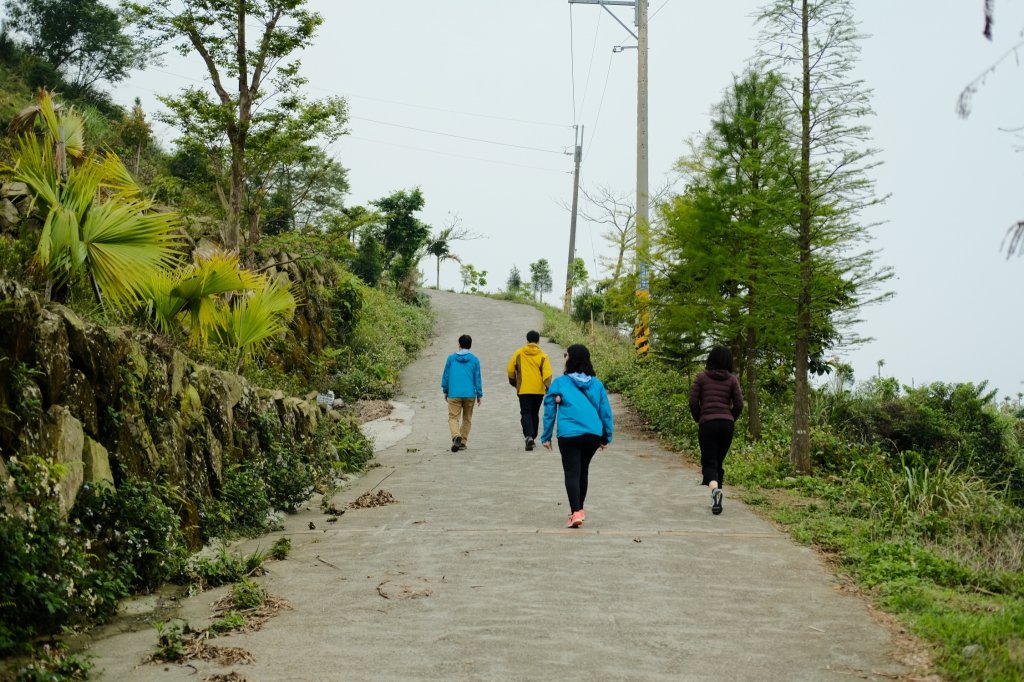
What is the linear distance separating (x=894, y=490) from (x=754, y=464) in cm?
253

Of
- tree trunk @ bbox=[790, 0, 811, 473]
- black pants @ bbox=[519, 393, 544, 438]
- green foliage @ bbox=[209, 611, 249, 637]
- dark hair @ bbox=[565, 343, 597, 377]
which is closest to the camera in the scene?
green foliage @ bbox=[209, 611, 249, 637]

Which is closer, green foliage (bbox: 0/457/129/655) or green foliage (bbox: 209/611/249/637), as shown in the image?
green foliage (bbox: 0/457/129/655)

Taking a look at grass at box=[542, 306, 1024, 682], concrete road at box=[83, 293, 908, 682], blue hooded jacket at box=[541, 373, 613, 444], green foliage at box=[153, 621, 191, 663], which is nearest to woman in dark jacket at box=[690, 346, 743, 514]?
concrete road at box=[83, 293, 908, 682]

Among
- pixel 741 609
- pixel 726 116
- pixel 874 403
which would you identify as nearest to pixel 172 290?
pixel 741 609

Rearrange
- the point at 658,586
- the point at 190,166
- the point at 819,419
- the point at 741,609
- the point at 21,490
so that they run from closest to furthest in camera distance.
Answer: the point at 21,490 < the point at 741,609 < the point at 658,586 < the point at 819,419 < the point at 190,166

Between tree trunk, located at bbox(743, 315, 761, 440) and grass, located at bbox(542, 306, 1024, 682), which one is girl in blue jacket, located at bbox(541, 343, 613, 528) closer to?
grass, located at bbox(542, 306, 1024, 682)

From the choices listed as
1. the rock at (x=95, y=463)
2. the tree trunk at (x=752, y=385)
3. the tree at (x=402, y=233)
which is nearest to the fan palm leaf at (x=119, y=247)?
the rock at (x=95, y=463)

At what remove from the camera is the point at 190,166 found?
32.0 meters

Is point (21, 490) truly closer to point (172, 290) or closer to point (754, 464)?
point (172, 290)

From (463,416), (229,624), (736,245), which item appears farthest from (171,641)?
(736,245)

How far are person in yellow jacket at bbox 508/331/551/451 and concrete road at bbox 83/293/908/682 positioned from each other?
3.36 metres

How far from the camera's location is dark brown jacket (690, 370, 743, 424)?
33.4 feet

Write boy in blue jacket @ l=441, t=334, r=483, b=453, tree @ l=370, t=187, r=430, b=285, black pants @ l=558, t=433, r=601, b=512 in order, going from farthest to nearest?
tree @ l=370, t=187, r=430, b=285 < boy in blue jacket @ l=441, t=334, r=483, b=453 < black pants @ l=558, t=433, r=601, b=512

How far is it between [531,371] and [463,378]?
112 centimetres
